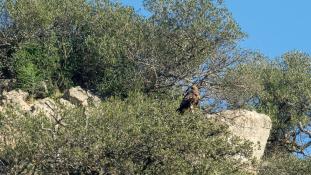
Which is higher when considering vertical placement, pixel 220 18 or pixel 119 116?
pixel 220 18

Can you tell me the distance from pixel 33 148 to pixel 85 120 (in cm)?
356

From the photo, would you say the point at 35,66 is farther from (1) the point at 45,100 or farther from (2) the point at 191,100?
(2) the point at 191,100

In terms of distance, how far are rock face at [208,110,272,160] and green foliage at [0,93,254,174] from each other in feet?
39.9

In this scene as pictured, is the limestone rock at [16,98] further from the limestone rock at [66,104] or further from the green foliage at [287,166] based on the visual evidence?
the green foliage at [287,166]

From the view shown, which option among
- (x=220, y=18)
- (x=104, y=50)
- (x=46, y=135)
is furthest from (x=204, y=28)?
(x=46, y=135)

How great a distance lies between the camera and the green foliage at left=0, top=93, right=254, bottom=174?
4056 centimetres

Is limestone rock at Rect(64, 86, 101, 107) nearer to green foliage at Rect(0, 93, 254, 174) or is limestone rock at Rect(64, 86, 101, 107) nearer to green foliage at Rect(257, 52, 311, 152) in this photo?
green foliage at Rect(0, 93, 254, 174)

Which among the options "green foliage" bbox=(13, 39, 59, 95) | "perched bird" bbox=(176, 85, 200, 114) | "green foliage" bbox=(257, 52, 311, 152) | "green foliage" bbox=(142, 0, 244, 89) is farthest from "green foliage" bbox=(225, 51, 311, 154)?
"perched bird" bbox=(176, 85, 200, 114)

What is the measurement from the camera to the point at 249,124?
56312mm

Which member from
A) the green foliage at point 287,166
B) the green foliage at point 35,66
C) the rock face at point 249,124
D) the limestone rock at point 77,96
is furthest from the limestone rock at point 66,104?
the green foliage at point 287,166

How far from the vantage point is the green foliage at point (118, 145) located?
4056 cm

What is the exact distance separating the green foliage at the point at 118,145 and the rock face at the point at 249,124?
12.2 metres

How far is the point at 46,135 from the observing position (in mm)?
41719

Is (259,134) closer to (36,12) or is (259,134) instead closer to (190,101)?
(190,101)
